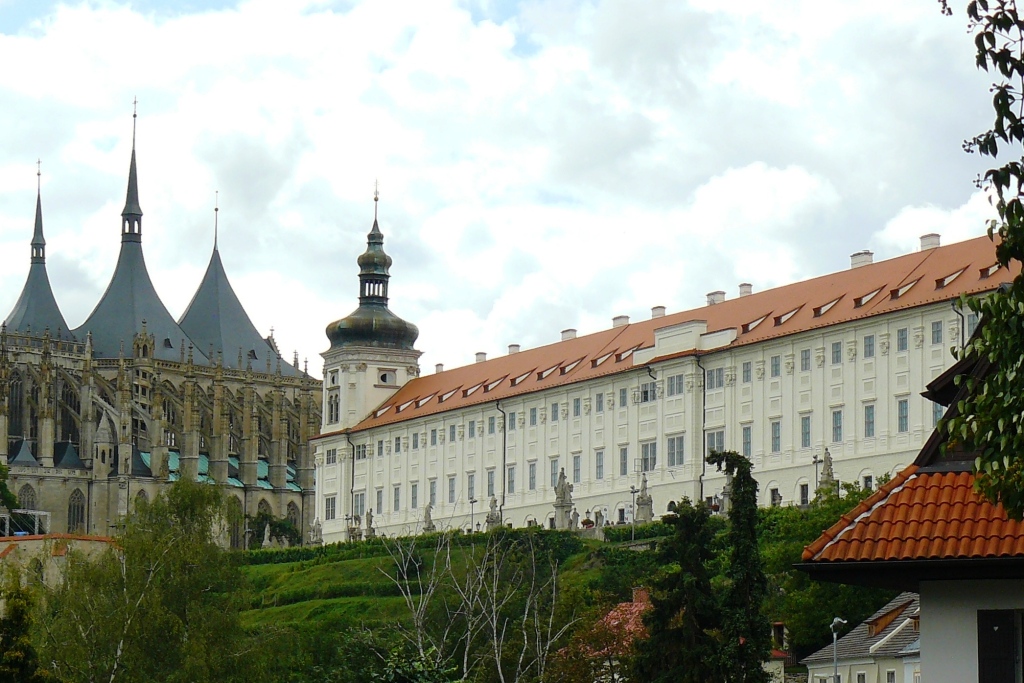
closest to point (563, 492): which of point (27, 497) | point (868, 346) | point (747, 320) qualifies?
point (747, 320)

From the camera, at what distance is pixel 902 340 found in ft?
259

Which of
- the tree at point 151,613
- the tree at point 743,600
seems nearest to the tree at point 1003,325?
the tree at point 743,600

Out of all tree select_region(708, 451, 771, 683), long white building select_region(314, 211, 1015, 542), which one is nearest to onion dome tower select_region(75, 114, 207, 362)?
long white building select_region(314, 211, 1015, 542)

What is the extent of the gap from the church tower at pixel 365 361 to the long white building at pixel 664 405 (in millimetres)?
135

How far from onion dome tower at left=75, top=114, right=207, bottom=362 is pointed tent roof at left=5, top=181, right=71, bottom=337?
2121 mm

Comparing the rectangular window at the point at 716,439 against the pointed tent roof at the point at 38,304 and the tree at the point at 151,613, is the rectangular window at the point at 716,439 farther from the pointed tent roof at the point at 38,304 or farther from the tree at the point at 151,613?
the pointed tent roof at the point at 38,304

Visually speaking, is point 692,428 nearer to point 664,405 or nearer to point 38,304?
point 664,405

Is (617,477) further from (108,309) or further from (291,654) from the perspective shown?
(108,309)

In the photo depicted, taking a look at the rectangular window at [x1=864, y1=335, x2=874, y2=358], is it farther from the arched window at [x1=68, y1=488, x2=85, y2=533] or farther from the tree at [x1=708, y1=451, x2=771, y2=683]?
the arched window at [x1=68, y1=488, x2=85, y2=533]

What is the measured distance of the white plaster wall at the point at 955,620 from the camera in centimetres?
1652

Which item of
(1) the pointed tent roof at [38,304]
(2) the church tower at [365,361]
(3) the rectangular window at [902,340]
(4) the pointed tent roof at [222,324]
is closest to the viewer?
(3) the rectangular window at [902,340]

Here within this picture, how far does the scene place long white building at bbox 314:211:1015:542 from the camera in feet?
259

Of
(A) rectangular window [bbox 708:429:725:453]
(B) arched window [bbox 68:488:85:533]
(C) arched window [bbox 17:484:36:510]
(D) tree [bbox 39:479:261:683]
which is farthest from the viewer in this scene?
(B) arched window [bbox 68:488:85:533]

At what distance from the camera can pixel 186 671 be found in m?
57.0
